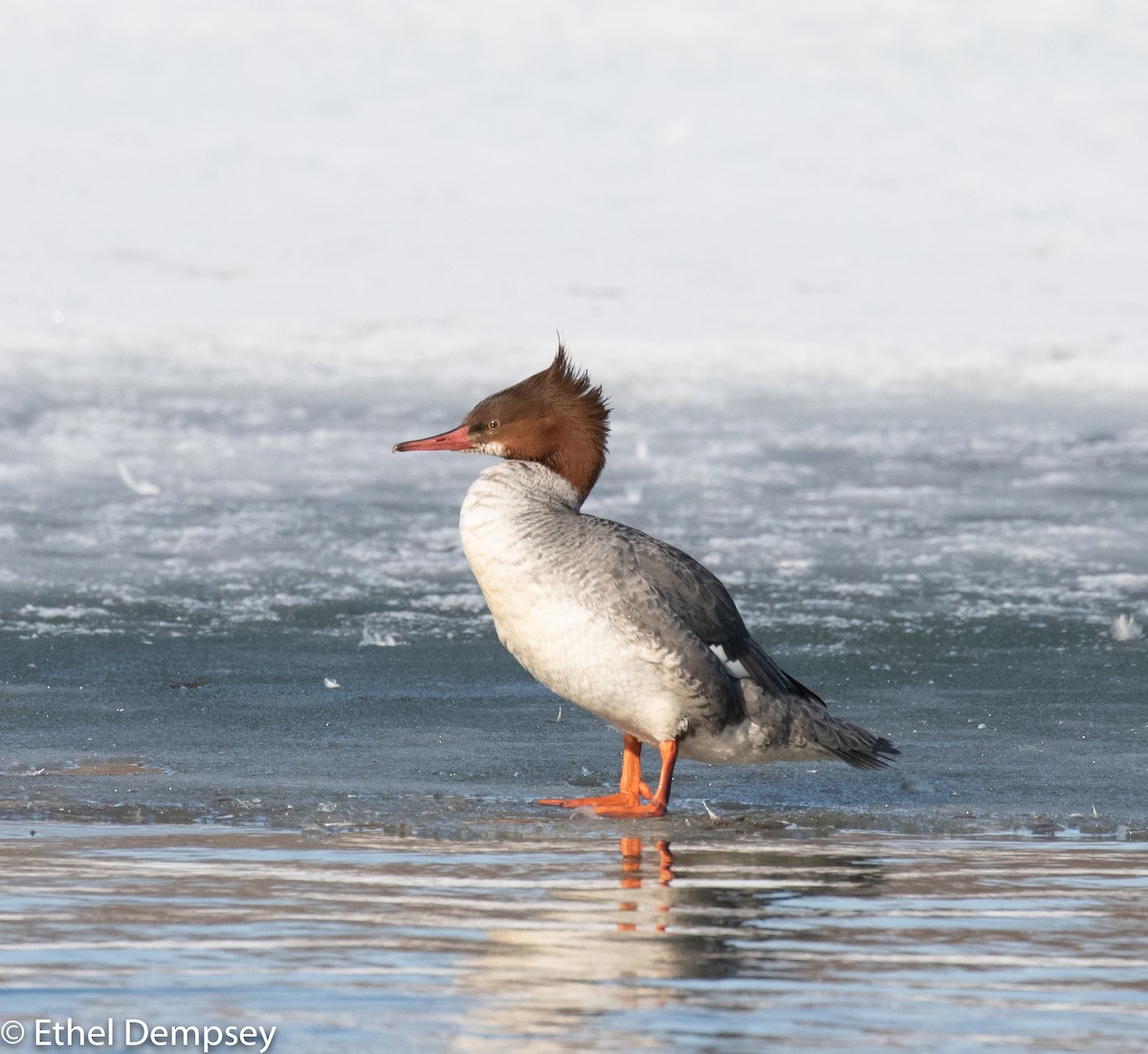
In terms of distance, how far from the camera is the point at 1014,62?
16.7m

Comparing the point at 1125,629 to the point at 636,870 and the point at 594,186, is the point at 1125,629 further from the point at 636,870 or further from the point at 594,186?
the point at 594,186

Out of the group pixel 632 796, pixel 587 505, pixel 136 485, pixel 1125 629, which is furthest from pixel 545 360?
pixel 632 796

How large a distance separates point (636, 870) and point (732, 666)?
1.15m

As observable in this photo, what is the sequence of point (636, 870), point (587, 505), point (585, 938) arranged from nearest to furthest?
point (585, 938)
point (636, 870)
point (587, 505)

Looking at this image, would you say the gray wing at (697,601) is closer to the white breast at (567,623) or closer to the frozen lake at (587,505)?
the white breast at (567,623)

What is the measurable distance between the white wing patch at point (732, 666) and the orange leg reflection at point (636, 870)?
2.55ft

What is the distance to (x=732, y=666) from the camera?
4.89m

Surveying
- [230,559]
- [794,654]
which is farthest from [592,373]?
[794,654]

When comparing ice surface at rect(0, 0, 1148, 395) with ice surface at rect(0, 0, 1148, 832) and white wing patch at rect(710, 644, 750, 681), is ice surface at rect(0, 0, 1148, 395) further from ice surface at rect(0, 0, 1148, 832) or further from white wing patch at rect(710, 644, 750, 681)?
white wing patch at rect(710, 644, 750, 681)

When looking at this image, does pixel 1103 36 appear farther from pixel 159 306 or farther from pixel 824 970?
pixel 824 970

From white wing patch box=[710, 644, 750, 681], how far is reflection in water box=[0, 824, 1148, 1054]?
0.77m

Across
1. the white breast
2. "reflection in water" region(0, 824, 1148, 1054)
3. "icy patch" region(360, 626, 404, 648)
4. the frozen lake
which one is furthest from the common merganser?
"icy patch" region(360, 626, 404, 648)

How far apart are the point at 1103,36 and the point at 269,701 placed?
45.8 feet

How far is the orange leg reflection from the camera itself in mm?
3287
